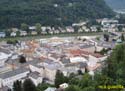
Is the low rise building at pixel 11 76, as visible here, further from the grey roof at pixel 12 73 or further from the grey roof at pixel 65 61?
the grey roof at pixel 65 61

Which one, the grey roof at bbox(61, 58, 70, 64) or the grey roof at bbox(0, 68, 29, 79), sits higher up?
the grey roof at bbox(0, 68, 29, 79)

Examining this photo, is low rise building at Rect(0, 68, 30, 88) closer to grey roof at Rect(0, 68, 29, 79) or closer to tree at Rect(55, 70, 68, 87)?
grey roof at Rect(0, 68, 29, 79)

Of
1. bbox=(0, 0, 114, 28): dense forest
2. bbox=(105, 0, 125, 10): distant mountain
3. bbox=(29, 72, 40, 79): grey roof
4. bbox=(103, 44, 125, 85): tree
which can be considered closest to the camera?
bbox=(103, 44, 125, 85): tree

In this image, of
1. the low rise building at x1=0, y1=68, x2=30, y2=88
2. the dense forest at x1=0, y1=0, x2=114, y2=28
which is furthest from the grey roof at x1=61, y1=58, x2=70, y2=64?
the dense forest at x1=0, y1=0, x2=114, y2=28

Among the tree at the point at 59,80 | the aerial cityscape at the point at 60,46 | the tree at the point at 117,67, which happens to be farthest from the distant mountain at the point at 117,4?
the tree at the point at 59,80

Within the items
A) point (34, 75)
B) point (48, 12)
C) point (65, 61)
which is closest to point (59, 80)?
point (34, 75)

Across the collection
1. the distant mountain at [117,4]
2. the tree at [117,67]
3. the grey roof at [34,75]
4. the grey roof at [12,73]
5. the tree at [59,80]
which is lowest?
the distant mountain at [117,4]

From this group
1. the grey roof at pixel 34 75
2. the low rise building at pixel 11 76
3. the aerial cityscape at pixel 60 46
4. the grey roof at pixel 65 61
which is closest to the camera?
the aerial cityscape at pixel 60 46

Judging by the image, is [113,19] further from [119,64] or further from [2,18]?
[119,64]

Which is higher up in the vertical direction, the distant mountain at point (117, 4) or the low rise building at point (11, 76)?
the low rise building at point (11, 76)
